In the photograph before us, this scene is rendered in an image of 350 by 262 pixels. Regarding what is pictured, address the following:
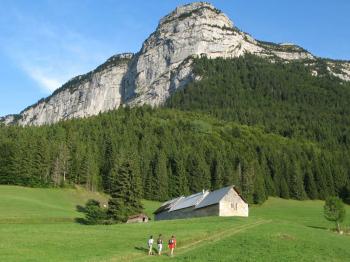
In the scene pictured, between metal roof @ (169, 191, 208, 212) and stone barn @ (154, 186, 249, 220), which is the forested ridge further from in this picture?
stone barn @ (154, 186, 249, 220)

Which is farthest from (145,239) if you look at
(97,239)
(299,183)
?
(299,183)

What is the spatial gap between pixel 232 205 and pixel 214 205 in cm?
302

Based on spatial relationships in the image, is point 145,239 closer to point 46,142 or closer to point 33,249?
point 33,249

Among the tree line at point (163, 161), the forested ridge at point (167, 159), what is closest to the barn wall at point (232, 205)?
the tree line at point (163, 161)

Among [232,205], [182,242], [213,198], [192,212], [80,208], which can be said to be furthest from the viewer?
[80,208]

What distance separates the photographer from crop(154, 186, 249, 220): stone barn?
3199 inches

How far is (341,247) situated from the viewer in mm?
50500

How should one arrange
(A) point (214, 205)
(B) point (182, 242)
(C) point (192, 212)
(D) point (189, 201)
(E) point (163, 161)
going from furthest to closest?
1. (E) point (163, 161)
2. (D) point (189, 201)
3. (C) point (192, 212)
4. (A) point (214, 205)
5. (B) point (182, 242)

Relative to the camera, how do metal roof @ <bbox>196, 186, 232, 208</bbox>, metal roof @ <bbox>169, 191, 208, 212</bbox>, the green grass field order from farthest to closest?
metal roof @ <bbox>169, 191, 208, 212</bbox>
metal roof @ <bbox>196, 186, 232, 208</bbox>
the green grass field

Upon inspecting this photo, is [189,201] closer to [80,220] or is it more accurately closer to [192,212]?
[192,212]

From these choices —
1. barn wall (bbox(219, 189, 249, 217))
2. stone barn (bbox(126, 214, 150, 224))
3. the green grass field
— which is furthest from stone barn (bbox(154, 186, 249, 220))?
the green grass field

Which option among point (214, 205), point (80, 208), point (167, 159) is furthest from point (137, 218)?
point (167, 159)

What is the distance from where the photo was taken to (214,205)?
269 ft

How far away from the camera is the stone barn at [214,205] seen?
267ft
